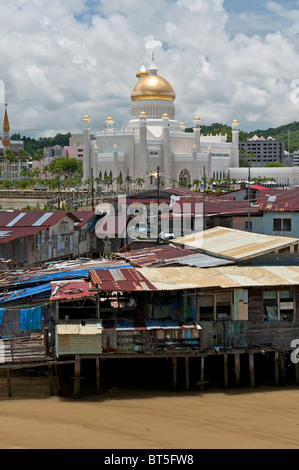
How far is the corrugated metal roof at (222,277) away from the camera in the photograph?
59.4 feet

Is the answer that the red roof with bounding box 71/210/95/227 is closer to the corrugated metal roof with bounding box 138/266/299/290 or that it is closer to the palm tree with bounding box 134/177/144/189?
the corrugated metal roof with bounding box 138/266/299/290

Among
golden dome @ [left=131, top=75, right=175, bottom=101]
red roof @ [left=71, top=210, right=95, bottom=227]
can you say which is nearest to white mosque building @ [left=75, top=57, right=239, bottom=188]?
golden dome @ [left=131, top=75, right=175, bottom=101]

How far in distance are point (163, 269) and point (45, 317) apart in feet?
13.1

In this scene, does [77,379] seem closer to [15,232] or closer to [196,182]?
[15,232]

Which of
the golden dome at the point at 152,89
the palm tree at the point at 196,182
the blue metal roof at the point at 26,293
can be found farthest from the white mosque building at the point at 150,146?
the blue metal roof at the point at 26,293

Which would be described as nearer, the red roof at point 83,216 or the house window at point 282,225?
the house window at point 282,225

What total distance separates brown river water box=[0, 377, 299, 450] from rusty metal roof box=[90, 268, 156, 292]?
8.86 ft

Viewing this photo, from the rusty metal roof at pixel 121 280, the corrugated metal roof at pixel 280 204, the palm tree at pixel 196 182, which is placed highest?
the palm tree at pixel 196 182

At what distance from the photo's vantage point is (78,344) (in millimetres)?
17188

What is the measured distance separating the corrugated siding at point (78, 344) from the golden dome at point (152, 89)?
84.2 meters

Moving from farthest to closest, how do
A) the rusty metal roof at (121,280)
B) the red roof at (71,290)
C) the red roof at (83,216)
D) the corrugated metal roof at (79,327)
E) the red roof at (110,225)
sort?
1. the red roof at (110,225)
2. the red roof at (83,216)
3. the red roof at (71,290)
4. the rusty metal roof at (121,280)
5. the corrugated metal roof at (79,327)

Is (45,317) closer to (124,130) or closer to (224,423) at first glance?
(224,423)

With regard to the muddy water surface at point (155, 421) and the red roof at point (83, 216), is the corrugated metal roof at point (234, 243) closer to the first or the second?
the muddy water surface at point (155, 421)

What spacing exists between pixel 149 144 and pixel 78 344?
3133 inches
